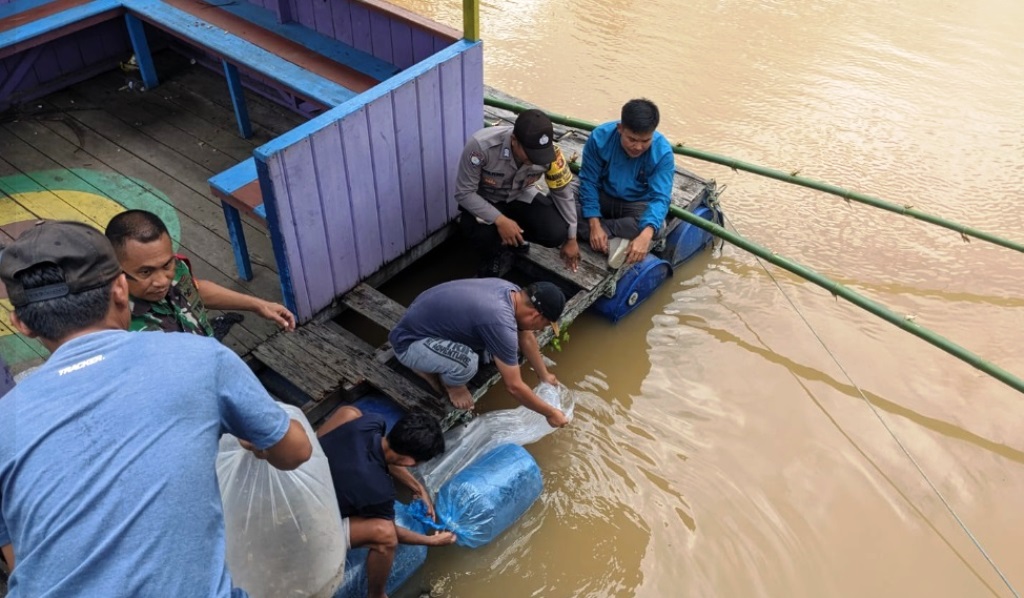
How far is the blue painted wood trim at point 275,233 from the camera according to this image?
3.55 meters

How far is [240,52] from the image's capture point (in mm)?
5039

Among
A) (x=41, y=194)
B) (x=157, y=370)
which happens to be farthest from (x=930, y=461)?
(x=41, y=194)

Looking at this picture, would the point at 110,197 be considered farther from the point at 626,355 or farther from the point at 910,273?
the point at 910,273

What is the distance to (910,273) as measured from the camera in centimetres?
562

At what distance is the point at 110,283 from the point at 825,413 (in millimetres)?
3983

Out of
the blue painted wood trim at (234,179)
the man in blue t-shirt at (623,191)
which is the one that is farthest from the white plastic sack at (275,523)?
the man in blue t-shirt at (623,191)

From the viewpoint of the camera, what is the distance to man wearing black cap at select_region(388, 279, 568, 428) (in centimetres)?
355

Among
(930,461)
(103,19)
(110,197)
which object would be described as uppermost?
(103,19)

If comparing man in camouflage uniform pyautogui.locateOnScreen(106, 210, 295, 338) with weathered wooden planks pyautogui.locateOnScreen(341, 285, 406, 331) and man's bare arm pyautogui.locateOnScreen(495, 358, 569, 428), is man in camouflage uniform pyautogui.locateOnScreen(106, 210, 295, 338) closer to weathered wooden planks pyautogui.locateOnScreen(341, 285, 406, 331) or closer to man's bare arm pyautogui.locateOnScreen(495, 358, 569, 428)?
weathered wooden planks pyautogui.locateOnScreen(341, 285, 406, 331)

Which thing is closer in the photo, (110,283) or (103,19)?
(110,283)

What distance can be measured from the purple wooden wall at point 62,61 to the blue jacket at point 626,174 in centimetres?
386

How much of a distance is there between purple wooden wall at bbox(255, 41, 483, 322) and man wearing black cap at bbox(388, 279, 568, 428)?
0.60 meters

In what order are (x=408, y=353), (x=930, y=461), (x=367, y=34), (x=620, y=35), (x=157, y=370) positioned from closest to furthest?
1. (x=157, y=370)
2. (x=408, y=353)
3. (x=930, y=461)
4. (x=367, y=34)
5. (x=620, y=35)

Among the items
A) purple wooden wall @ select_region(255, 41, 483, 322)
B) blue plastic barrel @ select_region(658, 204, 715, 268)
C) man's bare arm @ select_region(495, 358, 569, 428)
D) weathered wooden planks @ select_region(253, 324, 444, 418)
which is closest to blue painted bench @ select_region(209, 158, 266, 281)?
purple wooden wall @ select_region(255, 41, 483, 322)
